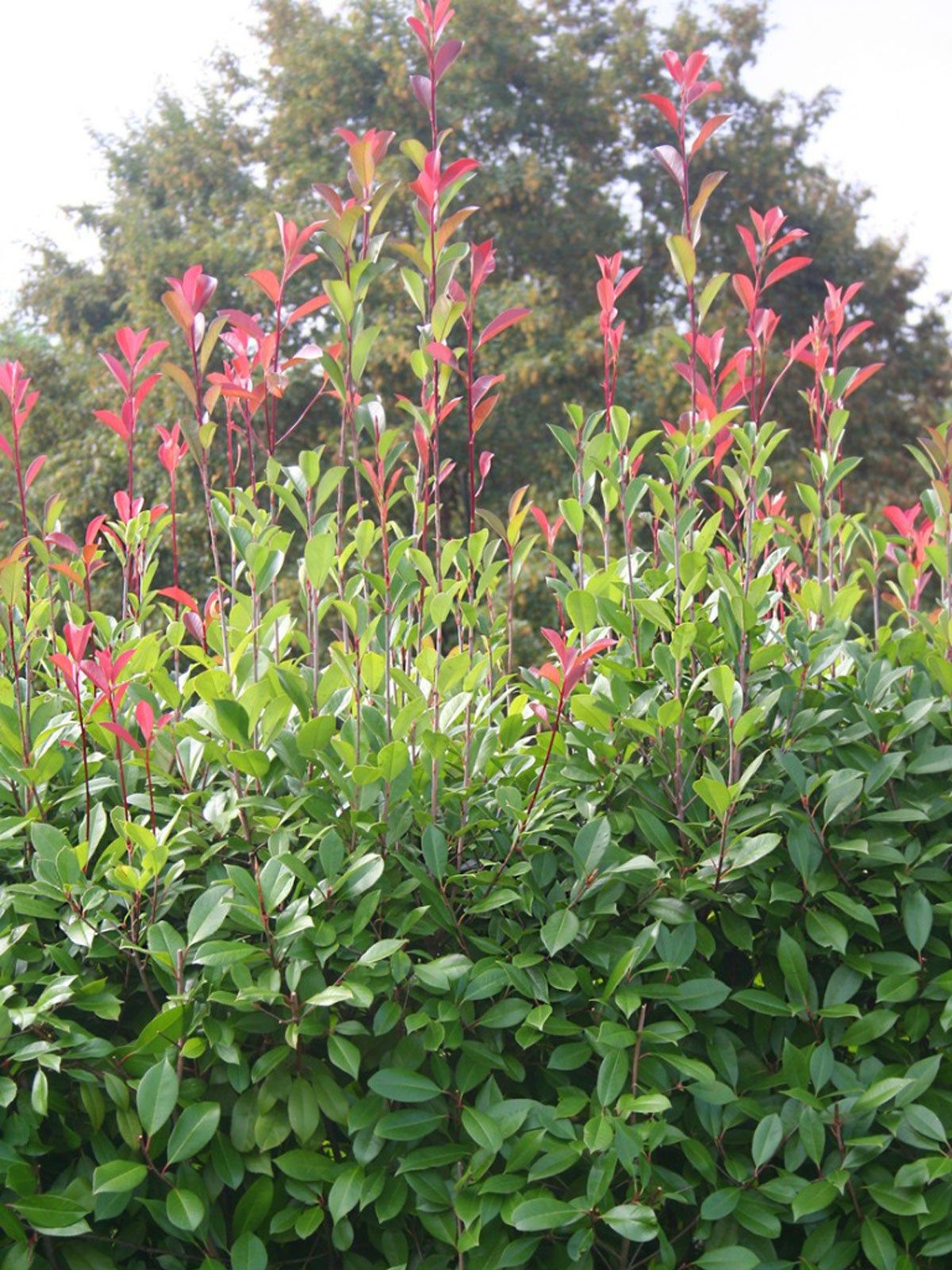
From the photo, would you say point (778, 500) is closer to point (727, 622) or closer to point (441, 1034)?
point (727, 622)

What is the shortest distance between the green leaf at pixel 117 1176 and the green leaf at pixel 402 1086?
322 millimetres

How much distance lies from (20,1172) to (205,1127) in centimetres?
25

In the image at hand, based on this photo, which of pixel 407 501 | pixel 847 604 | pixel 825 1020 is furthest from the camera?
pixel 407 501

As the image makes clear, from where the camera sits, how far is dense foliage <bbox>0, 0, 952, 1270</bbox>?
1.73 m

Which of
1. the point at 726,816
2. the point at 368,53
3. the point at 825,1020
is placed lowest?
the point at 825,1020

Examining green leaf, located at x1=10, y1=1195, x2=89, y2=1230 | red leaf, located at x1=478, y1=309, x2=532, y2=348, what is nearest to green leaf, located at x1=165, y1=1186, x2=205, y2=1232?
green leaf, located at x1=10, y1=1195, x2=89, y2=1230

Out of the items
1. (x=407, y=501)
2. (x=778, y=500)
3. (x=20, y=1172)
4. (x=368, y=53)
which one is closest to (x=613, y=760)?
(x=20, y=1172)

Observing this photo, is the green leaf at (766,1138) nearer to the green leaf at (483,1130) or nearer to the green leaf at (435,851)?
the green leaf at (483,1130)

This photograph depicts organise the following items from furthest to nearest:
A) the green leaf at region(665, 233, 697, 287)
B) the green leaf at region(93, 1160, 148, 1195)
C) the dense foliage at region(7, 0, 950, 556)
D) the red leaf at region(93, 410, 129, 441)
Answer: the dense foliage at region(7, 0, 950, 556), the red leaf at region(93, 410, 129, 441), the green leaf at region(665, 233, 697, 287), the green leaf at region(93, 1160, 148, 1195)

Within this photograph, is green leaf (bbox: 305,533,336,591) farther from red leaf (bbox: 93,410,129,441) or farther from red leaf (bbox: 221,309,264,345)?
red leaf (bbox: 93,410,129,441)

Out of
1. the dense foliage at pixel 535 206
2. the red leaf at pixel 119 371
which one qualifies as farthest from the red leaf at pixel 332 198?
the dense foliage at pixel 535 206

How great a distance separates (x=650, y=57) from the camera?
1989 centimetres

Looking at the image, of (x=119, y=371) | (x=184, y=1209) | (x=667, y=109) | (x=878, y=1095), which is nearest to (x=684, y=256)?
(x=667, y=109)

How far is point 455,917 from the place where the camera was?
6.15 ft
